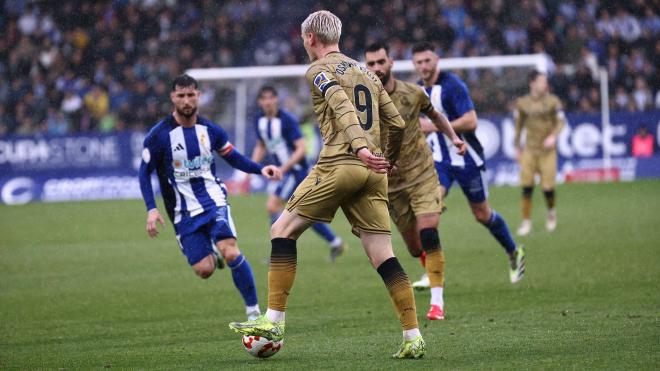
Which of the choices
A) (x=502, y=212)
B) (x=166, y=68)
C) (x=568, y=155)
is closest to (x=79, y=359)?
(x=502, y=212)

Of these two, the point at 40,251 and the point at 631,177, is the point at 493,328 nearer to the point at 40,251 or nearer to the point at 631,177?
the point at 40,251

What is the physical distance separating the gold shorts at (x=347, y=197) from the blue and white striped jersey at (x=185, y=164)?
2.50 meters

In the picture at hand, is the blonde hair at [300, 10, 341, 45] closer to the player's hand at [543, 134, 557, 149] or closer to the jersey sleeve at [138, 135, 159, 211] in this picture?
the jersey sleeve at [138, 135, 159, 211]

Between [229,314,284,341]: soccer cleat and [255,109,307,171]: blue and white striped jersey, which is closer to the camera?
[229,314,284,341]: soccer cleat

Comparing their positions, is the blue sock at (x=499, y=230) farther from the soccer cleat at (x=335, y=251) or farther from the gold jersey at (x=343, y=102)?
the gold jersey at (x=343, y=102)

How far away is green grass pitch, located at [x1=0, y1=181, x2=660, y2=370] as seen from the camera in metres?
7.24

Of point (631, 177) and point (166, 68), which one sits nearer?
point (631, 177)

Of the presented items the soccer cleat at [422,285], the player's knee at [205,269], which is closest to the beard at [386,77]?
the player's knee at [205,269]

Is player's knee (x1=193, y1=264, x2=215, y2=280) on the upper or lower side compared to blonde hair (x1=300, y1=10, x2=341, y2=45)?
lower

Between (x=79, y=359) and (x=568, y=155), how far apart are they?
65.4ft

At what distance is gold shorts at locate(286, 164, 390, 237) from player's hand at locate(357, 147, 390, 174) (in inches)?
14.0

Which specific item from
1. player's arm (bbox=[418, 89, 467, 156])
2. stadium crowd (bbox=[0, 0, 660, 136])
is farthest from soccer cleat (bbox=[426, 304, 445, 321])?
stadium crowd (bbox=[0, 0, 660, 136])

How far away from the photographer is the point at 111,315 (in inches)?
401

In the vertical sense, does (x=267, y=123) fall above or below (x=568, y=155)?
above
